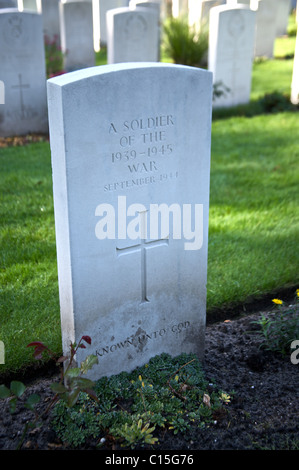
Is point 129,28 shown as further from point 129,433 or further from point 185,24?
point 129,433

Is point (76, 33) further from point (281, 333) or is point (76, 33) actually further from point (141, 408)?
point (141, 408)

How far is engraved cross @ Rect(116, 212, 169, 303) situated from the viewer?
2719mm

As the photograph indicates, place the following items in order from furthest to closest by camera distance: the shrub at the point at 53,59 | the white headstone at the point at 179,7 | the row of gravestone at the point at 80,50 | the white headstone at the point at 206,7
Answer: the white headstone at the point at 179,7 → the white headstone at the point at 206,7 → the shrub at the point at 53,59 → the row of gravestone at the point at 80,50

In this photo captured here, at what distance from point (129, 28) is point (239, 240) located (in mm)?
5030

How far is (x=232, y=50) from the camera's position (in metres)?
8.48

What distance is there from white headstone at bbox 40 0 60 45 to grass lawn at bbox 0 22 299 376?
21.9ft

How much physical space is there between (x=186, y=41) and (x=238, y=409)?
29.4 feet

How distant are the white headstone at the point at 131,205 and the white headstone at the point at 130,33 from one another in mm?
5942

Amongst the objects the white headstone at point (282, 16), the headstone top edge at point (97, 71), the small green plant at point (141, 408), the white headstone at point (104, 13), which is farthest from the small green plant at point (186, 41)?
the small green plant at point (141, 408)

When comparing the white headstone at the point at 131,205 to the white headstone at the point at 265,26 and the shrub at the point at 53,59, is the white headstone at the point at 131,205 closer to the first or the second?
the shrub at the point at 53,59

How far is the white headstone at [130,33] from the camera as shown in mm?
8117

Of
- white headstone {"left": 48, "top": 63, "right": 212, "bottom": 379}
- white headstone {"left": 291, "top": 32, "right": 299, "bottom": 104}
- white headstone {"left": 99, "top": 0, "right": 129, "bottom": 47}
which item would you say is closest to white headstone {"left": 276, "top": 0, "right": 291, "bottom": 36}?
white headstone {"left": 99, "top": 0, "right": 129, "bottom": 47}

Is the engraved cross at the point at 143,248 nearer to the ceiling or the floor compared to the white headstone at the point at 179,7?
nearer to the floor

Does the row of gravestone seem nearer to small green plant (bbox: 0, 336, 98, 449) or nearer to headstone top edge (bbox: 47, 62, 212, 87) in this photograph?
headstone top edge (bbox: 47, 62, 212, 87)
